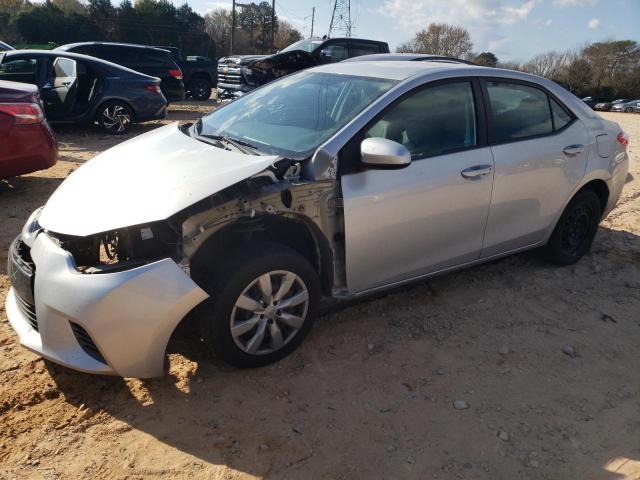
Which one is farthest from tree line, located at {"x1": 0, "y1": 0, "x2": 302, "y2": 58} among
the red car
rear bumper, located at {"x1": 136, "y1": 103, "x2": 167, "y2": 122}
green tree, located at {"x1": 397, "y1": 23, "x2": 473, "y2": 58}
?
the red car

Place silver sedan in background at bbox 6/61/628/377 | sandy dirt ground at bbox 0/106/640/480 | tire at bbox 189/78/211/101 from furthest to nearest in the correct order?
1. tire at bbox 189/78/211/101
2. silver sedan in background at bbox 6/61/628/377
3. sandy dirt ground at bbox 0/106/640/480

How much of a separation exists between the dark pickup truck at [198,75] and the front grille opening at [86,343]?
49.8ft

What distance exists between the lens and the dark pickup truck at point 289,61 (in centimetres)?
1170

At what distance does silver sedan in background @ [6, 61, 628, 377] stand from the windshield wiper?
0.07 feet

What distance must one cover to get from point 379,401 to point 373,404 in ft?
0.15

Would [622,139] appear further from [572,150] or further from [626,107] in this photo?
[626,107]

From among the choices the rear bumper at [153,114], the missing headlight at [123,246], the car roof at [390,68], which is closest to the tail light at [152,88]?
the rear bumper at [153,114]

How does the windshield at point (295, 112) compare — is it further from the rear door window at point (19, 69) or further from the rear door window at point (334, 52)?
the rear door window at point (334, 52)

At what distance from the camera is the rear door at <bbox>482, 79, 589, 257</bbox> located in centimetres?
352

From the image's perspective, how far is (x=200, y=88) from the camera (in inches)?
653

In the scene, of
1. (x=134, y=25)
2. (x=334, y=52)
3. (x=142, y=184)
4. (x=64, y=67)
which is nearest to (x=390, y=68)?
(x=142, y=184)

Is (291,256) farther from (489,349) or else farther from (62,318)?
(489,349)

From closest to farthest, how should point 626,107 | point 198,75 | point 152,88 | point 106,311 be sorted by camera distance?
point 106,311
point 152,88
point 198,75
point 626,107

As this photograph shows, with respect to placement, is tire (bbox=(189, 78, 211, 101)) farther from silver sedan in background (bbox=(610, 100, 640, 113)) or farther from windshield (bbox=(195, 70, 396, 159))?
silver sedan in background (bbox=(610, 100, 640, 113))
